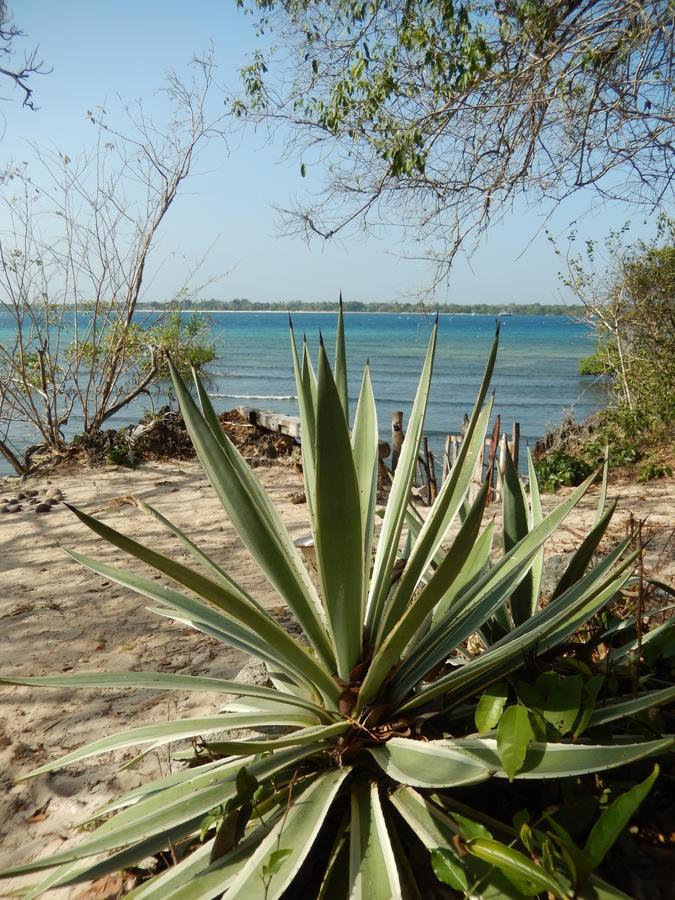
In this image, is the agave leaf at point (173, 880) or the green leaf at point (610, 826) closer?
the green leaf at point (610, 826)

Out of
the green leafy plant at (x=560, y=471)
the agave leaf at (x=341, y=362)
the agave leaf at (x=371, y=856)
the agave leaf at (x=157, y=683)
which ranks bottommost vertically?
the green leafy plant at (x=560, y=471)

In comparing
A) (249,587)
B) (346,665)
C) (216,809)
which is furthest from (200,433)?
(249,587)

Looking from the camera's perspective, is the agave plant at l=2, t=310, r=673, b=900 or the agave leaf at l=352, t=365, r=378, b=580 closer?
the agave plant at l=2, t=310, r=673, b=900

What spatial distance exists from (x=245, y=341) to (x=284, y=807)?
53.4 meters

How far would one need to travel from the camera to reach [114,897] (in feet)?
5.42

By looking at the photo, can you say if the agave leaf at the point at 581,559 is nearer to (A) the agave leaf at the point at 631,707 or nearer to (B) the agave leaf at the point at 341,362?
(A) the agave leaf at the point at 631,707

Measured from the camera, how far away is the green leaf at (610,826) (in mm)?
1067

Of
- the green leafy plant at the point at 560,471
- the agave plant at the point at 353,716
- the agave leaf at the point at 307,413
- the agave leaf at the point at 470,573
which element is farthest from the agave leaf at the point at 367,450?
the green leafy plant at the point at 560,471

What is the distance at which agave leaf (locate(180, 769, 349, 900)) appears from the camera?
123 centimetres

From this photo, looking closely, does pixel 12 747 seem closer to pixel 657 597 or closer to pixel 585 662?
pixel 585 662

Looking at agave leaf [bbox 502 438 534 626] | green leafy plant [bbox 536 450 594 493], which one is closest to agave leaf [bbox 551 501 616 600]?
agave leaf [bbox 502 438 534 626]

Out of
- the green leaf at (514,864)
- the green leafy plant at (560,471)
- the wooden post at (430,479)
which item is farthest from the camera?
the green leafy plant at (560,471)

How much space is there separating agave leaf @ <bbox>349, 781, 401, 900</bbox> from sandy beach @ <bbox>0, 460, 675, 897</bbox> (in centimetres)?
76

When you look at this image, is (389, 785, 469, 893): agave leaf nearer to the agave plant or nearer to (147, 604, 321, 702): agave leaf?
the agave plant
